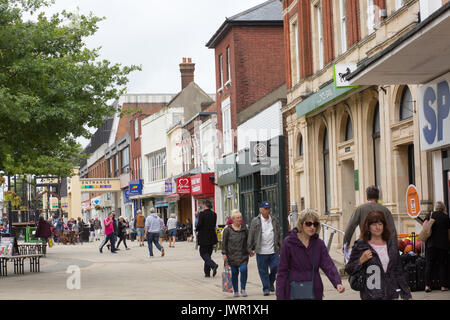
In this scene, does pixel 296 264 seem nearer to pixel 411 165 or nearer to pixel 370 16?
pixel 411 165

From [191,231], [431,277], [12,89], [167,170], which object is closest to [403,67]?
[431,277]

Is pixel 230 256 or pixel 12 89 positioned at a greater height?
pixel 12 89

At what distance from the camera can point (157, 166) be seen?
2317 inches

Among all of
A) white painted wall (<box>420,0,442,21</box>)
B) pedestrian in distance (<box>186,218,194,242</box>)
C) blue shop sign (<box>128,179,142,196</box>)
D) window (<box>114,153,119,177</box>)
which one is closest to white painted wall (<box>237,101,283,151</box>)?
pedestrian in distance (<box>186,218,194,242</box>)

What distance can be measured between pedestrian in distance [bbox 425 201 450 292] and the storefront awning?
2.56m

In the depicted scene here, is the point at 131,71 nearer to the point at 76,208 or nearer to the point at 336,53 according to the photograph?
the point at 336,53

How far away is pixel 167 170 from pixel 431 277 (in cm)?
4245

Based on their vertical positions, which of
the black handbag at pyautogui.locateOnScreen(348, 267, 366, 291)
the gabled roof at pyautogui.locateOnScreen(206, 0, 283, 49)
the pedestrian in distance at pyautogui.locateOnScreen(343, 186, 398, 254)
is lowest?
the black handbag at pyautogui.locateOnScreen(348, 267, 366, 291)

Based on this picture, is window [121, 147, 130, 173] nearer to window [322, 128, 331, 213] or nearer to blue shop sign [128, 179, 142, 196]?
blue shop sign [128, 179, 142, 196]

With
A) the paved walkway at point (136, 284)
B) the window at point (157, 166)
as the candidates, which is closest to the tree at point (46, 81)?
the paved walkway at point (136, 284)

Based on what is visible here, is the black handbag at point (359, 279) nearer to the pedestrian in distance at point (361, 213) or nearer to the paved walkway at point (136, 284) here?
the pedestrian in distance at point (361, 213)

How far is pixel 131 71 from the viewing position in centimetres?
2017

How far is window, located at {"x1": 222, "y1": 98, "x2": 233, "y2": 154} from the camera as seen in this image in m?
39.6

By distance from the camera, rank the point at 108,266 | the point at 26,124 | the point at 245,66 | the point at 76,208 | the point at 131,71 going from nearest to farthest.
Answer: the point at 26,124 → the point at 131,71 → the point at 108,266 → the point at 245,66 → the point at 76,208
